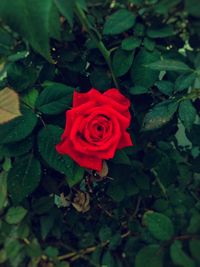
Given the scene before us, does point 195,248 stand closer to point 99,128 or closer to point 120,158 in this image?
point 120,158

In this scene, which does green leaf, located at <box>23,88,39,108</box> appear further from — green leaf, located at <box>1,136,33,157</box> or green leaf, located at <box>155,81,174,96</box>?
green leaf, located at <box>155,81,174,96</box>

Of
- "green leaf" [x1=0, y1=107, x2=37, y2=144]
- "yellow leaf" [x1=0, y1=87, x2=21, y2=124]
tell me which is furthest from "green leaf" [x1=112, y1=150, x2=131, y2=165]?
"yellow leaf" [x1=0, y1=87, x2=21, y2=124]

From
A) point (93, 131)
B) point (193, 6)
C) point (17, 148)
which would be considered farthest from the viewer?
point (17, 148)

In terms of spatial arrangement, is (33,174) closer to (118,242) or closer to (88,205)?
(88,205)

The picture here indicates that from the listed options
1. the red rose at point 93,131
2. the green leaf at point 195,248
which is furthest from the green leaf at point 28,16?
the green leaf at point 195,248

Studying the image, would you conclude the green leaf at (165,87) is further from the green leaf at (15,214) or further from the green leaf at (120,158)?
the green leaf at (15,214)

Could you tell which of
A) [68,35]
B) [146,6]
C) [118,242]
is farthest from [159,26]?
[118,242]

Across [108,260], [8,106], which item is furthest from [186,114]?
[108,260]
